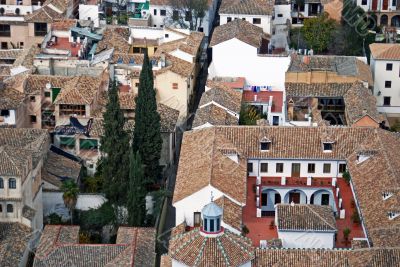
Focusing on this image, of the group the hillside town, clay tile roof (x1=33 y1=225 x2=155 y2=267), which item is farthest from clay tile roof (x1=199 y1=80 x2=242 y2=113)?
clay tile roof (x1=33 y1=225 x2=155 y2=267)

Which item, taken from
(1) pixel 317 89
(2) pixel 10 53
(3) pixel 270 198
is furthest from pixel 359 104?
(2) pixel 10 53

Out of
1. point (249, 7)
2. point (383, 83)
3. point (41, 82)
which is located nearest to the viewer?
point (41, 82)

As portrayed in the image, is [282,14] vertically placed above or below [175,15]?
above

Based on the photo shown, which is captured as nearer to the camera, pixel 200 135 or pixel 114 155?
pixel 114 155

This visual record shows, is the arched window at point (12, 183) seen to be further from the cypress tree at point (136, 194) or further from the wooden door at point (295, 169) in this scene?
the wooden door at point (295, 169)

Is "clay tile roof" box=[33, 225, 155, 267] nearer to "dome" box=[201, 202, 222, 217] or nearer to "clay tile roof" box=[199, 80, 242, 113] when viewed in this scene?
"dome" box=[201, 202, 222, 217]

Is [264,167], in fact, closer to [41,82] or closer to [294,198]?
[294,198]

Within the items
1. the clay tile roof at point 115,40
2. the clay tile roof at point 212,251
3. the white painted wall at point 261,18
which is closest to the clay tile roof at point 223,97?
the clay tile roof at point 115,40

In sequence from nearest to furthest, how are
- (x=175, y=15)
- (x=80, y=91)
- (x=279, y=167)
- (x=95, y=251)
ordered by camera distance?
(x=95, y=251) < (x=279, y=167) < (x=80, y=91) < (x=175, y=15)
